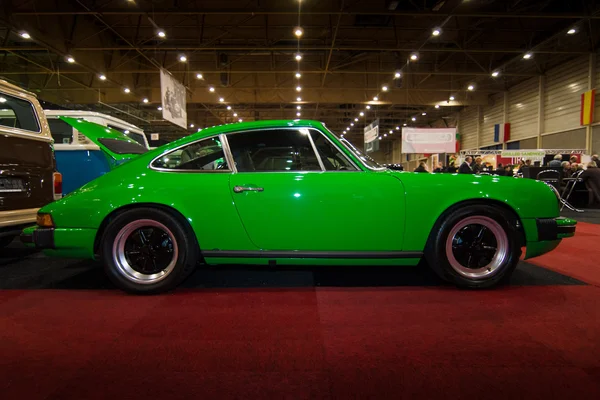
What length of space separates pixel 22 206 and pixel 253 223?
2.55 metres

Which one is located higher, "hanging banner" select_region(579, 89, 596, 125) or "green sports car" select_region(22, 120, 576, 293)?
"hanging banner" select_region(579, 89, 596, 125)

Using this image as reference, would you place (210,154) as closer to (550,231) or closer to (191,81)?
(550,231)

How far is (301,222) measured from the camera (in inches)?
86.4

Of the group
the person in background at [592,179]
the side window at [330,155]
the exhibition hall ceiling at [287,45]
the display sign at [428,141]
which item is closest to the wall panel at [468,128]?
the exhibition hall ceiling at [287,45]

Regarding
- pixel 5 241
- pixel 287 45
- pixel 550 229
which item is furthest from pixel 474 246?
pixel 287 45

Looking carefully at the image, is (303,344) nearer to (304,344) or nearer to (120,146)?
(304,344)

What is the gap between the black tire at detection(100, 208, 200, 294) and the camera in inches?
87.4

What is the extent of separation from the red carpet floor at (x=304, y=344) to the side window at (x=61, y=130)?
182 inches

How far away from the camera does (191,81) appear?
1499cm

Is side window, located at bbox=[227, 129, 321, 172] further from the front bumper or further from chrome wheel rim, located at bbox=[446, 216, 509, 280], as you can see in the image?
the front bumper

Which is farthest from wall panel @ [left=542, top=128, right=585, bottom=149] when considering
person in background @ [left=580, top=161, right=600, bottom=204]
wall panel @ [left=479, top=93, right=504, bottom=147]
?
person in background @ [left=580, top=161, right=600, bottom=204]

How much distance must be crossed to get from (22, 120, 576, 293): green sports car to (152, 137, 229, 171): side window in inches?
2.8

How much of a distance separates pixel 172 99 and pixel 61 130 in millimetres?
3856

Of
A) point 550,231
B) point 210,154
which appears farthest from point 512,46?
point 210,154
